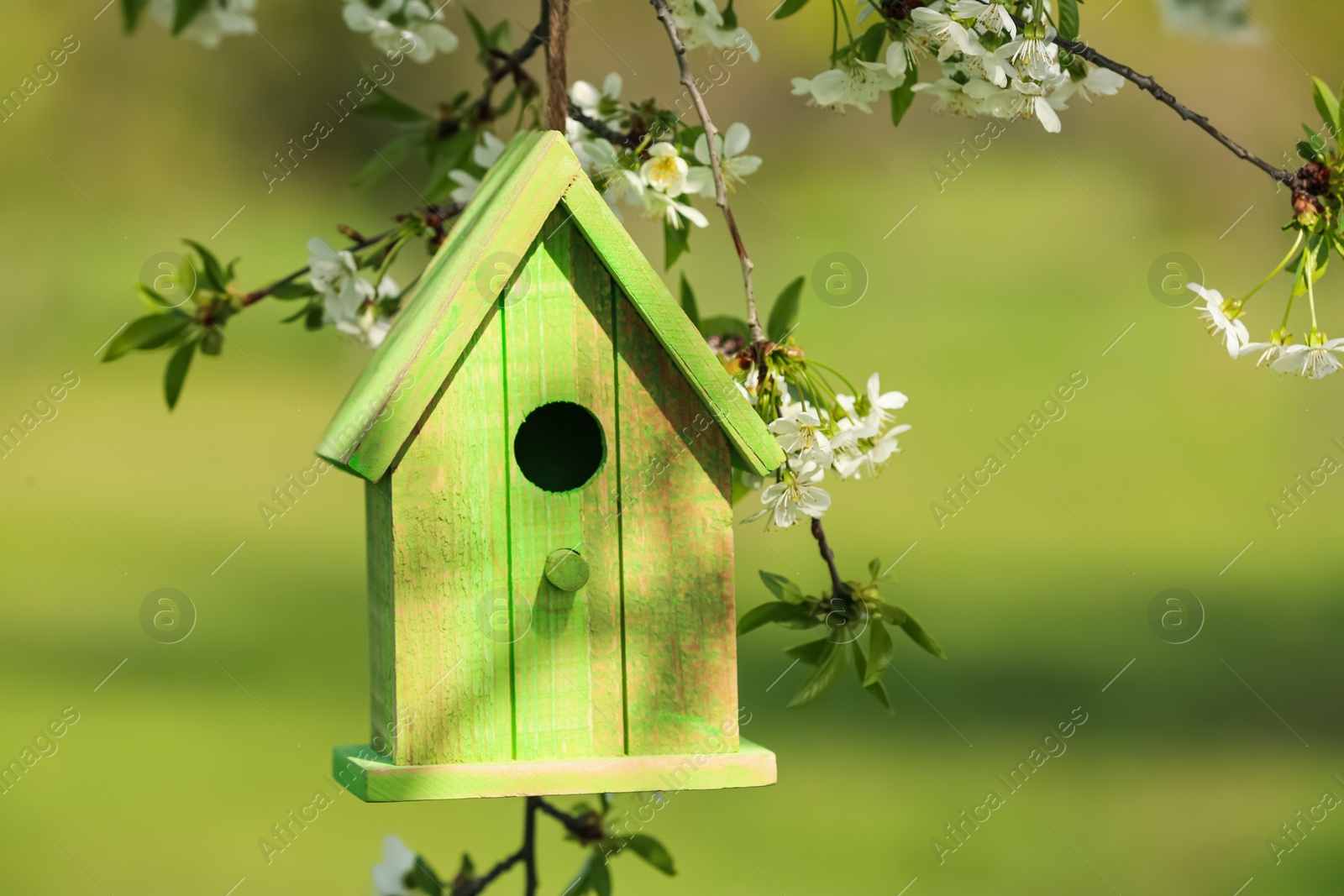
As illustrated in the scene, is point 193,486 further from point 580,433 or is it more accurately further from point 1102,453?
point 580,433

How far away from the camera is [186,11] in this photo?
1.58m

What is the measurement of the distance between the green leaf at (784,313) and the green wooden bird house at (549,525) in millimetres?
284

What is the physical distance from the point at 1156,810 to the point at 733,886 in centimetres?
198

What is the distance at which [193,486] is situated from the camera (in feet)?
44.8

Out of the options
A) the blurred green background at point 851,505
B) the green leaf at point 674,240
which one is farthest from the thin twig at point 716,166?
the blurred green background at point 851,505

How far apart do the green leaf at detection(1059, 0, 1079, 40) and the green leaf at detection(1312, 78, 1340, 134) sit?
315mm

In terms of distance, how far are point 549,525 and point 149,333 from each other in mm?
787

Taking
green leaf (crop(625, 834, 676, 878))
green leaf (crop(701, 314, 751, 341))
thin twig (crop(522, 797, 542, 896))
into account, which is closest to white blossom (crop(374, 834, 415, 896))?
thin twig (crop(522, 797, 542, 896))

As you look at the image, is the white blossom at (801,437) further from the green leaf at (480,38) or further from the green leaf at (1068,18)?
the green leaf at (480,38)

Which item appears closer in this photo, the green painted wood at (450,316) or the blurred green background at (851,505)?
the green painted wood at (450,316)

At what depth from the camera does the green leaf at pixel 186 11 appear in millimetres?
1575

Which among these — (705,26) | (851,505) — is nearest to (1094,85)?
(705,26)

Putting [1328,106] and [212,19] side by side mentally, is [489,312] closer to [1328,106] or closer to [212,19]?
[212,19]

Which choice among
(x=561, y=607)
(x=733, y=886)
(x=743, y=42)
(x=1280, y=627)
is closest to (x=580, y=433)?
(x=561, y=607)
